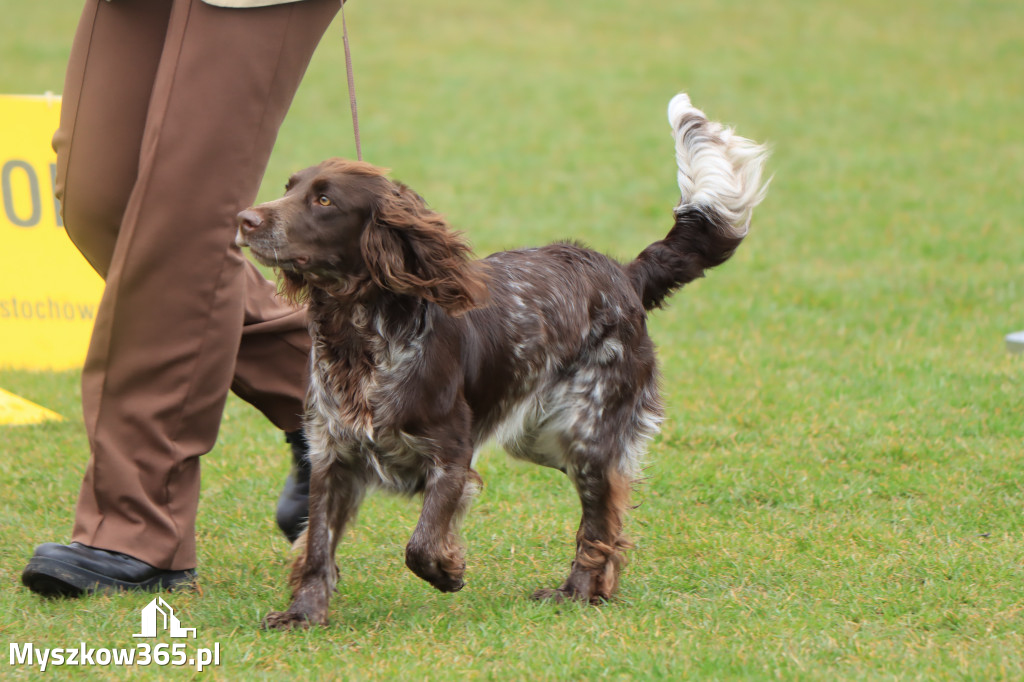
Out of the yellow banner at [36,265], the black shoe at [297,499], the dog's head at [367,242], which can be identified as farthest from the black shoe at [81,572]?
the yellow banner at [36,265]

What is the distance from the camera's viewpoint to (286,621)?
11.8 feet

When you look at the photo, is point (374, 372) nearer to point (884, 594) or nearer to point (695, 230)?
point (695, 230)

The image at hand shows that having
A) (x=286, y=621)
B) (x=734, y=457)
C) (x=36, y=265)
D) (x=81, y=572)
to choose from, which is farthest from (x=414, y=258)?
(x=36, y=265)

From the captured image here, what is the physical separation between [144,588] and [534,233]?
6298 millimetres

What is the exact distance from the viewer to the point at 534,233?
975cm

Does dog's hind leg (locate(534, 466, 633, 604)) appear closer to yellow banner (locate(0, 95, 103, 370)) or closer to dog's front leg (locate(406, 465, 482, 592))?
dog's front leg (locate(406, 465, 482, 592))

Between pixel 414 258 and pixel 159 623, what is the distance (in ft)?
4.07

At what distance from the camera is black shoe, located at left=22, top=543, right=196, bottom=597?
3.65 meters

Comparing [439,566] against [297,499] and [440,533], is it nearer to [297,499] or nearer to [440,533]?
[440,533]

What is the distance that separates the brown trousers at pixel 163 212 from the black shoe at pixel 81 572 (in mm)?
36

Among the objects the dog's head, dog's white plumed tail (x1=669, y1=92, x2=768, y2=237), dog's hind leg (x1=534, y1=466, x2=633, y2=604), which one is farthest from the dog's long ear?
dog's white plumed tail (x1=669, y1=92, x2=768, y2=237)

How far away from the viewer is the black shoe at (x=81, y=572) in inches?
144

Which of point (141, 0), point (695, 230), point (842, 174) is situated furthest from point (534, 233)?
point (141, 0)

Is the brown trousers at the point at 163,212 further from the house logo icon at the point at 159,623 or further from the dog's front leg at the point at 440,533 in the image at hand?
the dog's front leg at the point at 440,533
